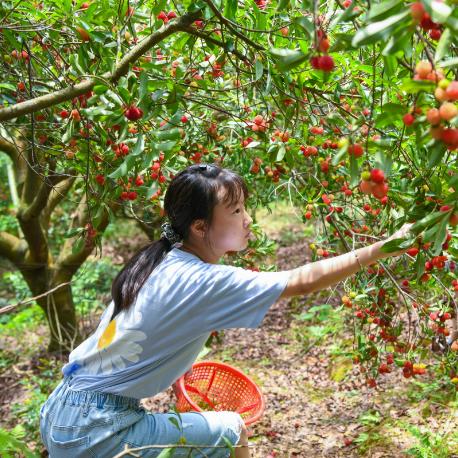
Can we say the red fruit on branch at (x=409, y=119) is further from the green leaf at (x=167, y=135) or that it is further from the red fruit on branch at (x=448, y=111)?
the green leaf at (x=167, y=135)

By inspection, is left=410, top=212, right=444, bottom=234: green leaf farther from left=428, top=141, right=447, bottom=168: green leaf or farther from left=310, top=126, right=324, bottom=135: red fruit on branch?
left=310, top=126, right=324, bottom=135: red fruit on branch

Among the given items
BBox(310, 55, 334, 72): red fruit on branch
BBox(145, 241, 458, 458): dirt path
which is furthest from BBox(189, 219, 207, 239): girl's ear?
BBox(145, 241, 458, 458): dirt path

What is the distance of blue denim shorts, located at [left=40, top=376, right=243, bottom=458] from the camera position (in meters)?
2.05

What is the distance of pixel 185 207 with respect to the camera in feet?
7.20

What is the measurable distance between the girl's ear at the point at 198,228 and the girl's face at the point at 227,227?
25 millimetres

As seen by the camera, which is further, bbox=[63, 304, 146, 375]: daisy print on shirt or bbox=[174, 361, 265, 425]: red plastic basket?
bbox=[174, 361, 265, 425]: red plastic basket

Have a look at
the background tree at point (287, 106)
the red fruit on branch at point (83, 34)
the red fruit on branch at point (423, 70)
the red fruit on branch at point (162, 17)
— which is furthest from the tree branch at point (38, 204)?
the red fruit on branch at point (423, 70)

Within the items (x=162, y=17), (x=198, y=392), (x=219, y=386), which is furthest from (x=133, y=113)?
(x=219, y=386)

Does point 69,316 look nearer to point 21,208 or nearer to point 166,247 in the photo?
point 21,208

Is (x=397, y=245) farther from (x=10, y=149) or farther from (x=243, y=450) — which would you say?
(x=10, y=149)

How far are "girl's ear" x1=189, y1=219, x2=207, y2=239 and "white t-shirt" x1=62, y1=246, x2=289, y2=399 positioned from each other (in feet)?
0.30

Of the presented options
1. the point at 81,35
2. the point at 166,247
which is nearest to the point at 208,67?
the point at 81,35

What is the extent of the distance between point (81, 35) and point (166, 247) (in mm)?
876

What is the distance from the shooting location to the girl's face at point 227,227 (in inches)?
85.5
